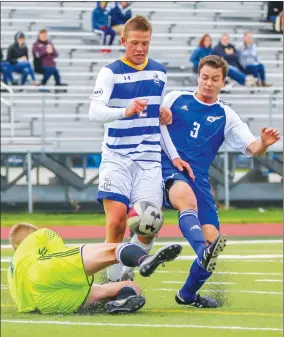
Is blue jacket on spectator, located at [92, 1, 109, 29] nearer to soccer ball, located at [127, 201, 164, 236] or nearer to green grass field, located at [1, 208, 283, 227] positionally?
green grass field, located at [1, 208, 283, 227]

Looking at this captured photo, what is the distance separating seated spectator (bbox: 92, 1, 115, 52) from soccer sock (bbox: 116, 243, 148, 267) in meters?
17.1

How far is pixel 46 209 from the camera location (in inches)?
845

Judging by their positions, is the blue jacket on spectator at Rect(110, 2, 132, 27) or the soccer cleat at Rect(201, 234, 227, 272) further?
the blue jacket on spectator at Rect(110, 2, 132, 27)

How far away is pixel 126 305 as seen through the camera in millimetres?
8109

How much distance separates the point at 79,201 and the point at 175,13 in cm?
696

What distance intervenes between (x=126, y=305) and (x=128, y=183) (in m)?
1.11

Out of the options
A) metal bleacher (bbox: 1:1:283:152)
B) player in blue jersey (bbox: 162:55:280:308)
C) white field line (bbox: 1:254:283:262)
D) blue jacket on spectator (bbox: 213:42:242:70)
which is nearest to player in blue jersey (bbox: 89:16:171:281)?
player in blue jersey (bbox: 162:55:280:308)

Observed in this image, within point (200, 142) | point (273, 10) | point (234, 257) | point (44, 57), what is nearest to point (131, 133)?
point (200, 142)

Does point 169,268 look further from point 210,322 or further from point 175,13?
point 175,13

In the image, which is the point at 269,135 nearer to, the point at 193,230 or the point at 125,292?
the point at 193,230

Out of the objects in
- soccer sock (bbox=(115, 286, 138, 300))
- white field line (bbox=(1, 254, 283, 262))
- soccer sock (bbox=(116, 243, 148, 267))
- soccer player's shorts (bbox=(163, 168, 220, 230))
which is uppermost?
soccer player's shorts (bbox=(163, 168, 220, 230))

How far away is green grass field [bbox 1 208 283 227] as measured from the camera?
18.4m

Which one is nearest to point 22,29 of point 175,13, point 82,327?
point 175,13

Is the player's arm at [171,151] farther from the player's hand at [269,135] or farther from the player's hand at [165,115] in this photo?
the player's hand at [269,135]
